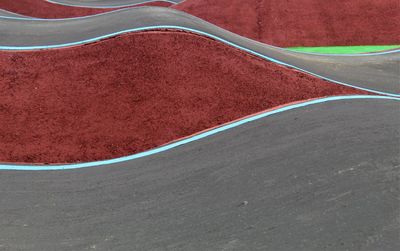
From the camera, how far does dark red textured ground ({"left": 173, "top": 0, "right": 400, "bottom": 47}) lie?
15.0 metres

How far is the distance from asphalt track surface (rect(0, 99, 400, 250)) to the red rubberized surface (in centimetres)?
79

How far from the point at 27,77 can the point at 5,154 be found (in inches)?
109

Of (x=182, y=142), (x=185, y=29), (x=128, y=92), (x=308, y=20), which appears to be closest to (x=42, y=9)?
(x=185, y=29)

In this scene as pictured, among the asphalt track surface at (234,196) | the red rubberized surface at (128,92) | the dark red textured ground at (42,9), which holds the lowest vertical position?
the asphalt track surface at (234,196)

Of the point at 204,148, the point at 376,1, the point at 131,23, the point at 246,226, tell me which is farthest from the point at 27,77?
the point at 376,1

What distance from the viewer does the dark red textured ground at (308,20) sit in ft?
49.1

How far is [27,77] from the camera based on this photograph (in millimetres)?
8930

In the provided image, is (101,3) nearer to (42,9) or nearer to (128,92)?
(42,9)

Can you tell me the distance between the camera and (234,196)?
5.93 m

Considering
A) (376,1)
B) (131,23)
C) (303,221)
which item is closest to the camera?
(303,221)

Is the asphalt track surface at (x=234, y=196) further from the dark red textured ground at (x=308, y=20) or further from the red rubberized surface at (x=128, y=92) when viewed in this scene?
the dark red textured ground at (x=308, y=20)

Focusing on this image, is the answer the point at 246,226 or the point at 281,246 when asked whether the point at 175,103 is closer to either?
the point at 246,226

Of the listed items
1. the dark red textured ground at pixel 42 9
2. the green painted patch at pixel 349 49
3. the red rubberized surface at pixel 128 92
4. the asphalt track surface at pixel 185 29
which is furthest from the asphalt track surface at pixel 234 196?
the dark red textured ground at pixel 42 9

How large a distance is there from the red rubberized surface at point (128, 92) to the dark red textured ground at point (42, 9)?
33.9ft
